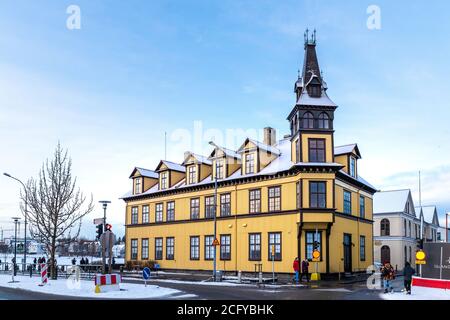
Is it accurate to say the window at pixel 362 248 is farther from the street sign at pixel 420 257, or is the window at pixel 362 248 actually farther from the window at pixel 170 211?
the window at pixel 170 211

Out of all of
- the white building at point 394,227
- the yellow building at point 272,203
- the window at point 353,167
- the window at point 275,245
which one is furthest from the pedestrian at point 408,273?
the white building at point 394,227

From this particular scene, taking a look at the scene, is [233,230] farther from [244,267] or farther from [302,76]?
[302,76]

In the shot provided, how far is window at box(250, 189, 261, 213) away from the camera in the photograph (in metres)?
40.8

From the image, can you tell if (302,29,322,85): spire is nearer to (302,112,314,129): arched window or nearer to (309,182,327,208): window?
(302,112,314,129): arched window

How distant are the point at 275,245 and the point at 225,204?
681 centimetres

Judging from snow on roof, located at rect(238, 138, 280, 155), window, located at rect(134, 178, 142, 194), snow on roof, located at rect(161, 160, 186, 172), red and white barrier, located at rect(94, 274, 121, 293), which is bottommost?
red and white barrier, located at rect(94, 274, 121, 293)

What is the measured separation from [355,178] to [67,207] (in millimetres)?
23812

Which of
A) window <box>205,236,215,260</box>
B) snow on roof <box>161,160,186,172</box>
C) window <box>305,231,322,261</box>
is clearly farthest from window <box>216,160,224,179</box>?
window <box>305,231,322,261</box>

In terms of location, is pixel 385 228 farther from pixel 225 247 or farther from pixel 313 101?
pixel 313 101

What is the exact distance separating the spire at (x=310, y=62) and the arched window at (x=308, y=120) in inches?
134

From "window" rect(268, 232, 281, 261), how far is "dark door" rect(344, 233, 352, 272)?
227 inches

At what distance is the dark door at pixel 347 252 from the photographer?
40.1 m

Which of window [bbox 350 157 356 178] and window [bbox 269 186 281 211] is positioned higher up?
window [bbox 350 157 356 178]
